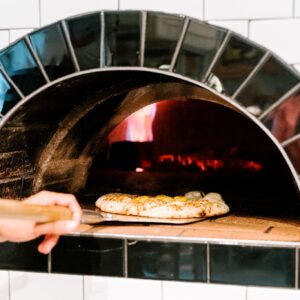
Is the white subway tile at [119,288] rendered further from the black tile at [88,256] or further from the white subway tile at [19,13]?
the white subway tile at [19,13]

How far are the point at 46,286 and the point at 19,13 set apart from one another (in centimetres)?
94

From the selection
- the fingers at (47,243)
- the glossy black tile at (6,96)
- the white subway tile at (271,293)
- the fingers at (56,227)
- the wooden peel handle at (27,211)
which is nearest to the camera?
the wooden peel handle at (27,211)

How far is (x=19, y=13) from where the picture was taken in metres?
1.75

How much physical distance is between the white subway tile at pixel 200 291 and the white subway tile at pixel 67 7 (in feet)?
3.00

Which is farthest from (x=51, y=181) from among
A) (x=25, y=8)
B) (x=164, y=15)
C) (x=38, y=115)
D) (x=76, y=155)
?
(x=164, y=15)

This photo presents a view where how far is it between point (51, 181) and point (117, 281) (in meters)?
0.71

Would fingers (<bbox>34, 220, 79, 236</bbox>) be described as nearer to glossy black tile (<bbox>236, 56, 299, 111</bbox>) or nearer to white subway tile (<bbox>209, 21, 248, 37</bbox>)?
glossy black tile (<bbox>236, 56, 299, 111</bbox>)

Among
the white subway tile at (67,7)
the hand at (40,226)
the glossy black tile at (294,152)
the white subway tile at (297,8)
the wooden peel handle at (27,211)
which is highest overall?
the white subway tile at (67,7)

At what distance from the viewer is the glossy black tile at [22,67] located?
170 cm

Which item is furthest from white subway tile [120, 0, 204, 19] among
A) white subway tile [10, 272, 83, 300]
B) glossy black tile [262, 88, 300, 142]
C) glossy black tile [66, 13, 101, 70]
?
white subway tile [10, 272, 83, 300]

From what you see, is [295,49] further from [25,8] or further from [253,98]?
[25,8]

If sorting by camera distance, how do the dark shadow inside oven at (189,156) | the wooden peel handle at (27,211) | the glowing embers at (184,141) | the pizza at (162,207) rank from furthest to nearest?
the glowing embers at (184,141) < the dark shadow inside oven at (189,156) < the pizza at (162,207) < the wooden peel handle at (27,211)

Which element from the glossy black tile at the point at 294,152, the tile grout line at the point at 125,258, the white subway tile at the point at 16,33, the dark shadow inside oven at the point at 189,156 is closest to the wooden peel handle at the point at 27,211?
the tile grout line at the point at 125,258

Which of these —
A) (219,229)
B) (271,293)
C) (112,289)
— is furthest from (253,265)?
(112,289)
